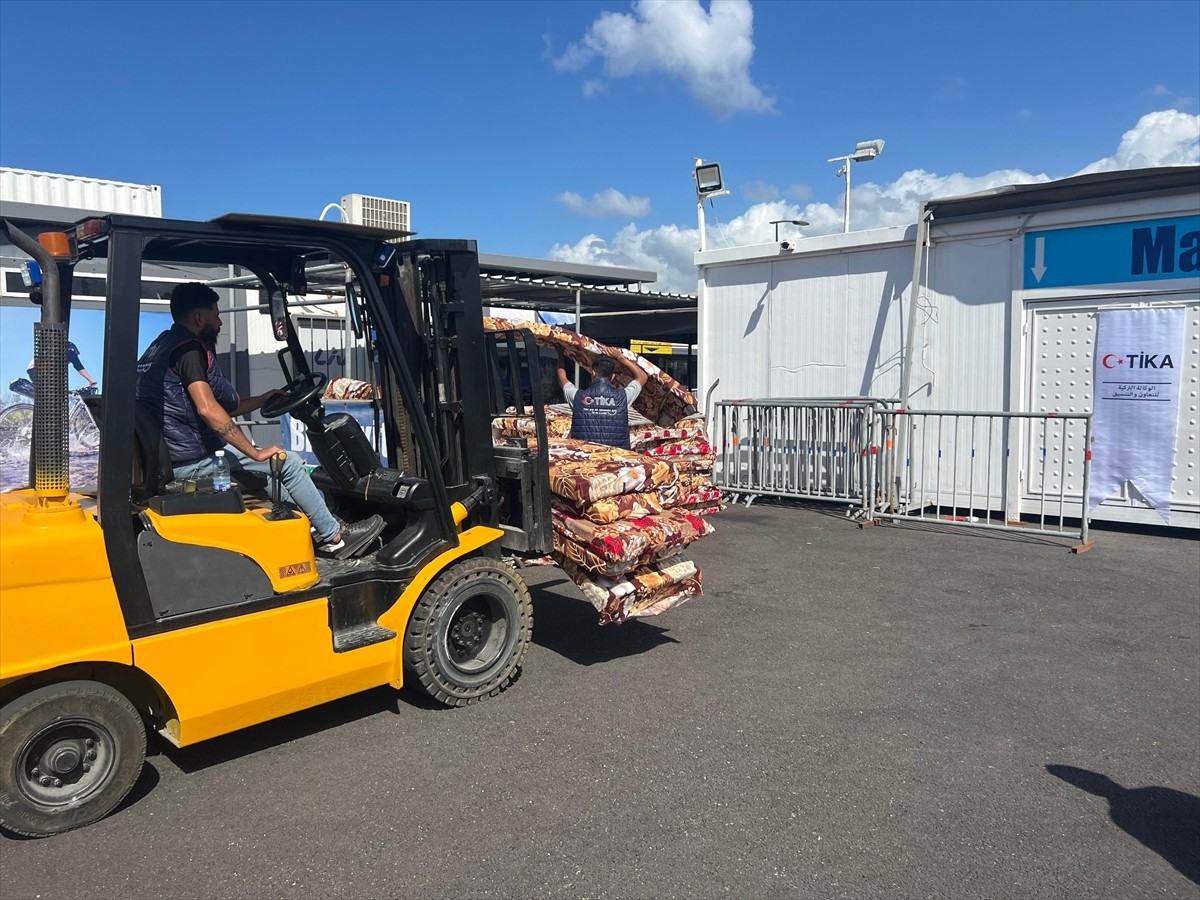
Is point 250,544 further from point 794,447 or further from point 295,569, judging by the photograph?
point 794,447

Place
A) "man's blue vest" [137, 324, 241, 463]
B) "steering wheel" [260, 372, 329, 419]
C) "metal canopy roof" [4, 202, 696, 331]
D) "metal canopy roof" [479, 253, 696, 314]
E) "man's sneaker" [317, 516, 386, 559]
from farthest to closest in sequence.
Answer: "metal canopy roof" [479, 253, 696, 314]
"metal canopy roof" [4, 202, 696, 331]
"man's sneaker" [317, 516, 386, 559]
"steering wheel" [260, 372, 329, 419]
"man's blue vest" [137, 324, 241, 463]

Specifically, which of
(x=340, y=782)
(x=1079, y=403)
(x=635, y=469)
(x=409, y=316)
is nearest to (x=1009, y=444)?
(x=1079, y=403)

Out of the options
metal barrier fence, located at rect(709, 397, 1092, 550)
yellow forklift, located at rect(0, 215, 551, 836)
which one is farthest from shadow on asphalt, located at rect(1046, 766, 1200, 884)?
metal barrier fence, located at rect(709, 397, 1092, 550)

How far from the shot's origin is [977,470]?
39.7 ft

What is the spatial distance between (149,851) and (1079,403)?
37.2 feet

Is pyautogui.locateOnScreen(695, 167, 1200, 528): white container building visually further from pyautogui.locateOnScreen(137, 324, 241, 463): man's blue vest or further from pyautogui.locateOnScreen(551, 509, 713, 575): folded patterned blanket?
pyautogui.locateOnScreen(137, 324, 241, 463): man's blue vest

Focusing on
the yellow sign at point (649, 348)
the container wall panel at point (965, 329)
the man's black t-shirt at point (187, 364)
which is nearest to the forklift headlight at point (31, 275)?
the man's black t-shirt at point (187, 364)

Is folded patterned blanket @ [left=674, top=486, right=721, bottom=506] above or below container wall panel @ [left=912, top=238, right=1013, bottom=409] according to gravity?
below

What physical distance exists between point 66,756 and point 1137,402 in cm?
1161

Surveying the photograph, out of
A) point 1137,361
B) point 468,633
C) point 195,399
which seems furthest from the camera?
point 1137,361

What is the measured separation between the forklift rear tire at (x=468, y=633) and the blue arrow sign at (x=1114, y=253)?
9.13 m

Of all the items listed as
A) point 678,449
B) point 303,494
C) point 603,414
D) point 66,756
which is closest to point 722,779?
point 303,494

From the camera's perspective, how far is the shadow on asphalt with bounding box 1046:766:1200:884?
403 cm

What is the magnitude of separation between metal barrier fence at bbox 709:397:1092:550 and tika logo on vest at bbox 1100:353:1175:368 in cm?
83
